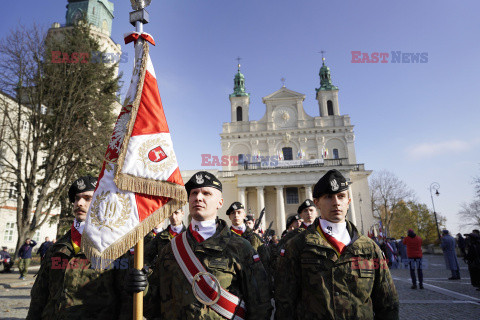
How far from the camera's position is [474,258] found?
9508 millimetres

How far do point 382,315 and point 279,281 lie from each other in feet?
3.13

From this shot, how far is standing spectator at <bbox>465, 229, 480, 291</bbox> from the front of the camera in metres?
9.30

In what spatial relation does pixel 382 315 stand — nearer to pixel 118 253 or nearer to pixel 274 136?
pixel 118 253

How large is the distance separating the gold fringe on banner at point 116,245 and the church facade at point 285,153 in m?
33.3

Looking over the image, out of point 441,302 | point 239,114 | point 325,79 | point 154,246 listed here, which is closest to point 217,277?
point 154,246

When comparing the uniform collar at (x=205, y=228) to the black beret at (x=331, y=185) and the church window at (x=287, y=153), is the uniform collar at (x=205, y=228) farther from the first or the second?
the church window at (x=287, y=153)

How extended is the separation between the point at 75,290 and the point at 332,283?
235cm

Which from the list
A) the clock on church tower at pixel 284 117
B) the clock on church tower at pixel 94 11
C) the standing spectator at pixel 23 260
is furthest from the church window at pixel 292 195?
the clock on church tower at pixel 94 11

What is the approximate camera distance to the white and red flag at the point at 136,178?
2416mm

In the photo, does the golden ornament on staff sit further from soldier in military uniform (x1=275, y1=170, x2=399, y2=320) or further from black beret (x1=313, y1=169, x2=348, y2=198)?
black beret (x1=313, y1=169, x2=348, y2=198)

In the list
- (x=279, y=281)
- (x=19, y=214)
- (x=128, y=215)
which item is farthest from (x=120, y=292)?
(x=19, y=214)

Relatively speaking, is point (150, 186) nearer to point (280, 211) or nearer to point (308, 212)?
point (308, 212)

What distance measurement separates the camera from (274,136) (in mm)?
44875

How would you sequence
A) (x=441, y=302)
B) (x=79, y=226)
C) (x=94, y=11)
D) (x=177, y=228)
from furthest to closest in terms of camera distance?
(x=94, y=11) < (x=441, y=302) < (x=177, y=228) < (x=79, y=226)
